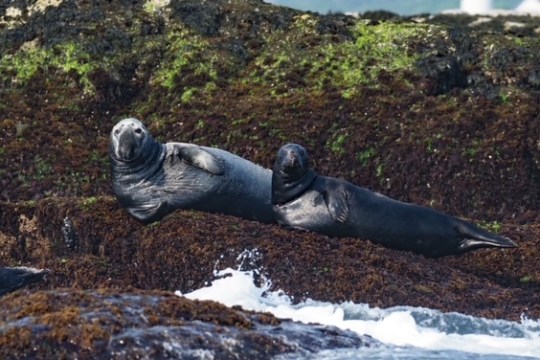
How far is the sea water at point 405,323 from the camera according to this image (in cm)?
1226

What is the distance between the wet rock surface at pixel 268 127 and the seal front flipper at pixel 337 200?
27.1 inches

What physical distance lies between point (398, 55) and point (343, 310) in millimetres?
10595

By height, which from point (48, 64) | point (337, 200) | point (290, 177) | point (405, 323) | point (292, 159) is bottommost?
point (405, 323)

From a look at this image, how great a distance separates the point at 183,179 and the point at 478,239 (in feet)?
11.7

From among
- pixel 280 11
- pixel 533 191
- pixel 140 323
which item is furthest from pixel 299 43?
pixel 140 323

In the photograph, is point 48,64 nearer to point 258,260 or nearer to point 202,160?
point 202,160

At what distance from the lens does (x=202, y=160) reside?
18.1 meters

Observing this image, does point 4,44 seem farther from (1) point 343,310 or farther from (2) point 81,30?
(1) point 343,310

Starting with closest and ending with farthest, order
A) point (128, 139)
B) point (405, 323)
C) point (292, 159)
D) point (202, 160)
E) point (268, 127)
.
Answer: point (405, 323) → point (292, 159) → point (202, 160) → point (128, 139) → point (268, 127)

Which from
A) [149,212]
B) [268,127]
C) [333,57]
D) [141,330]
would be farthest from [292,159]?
[141,330]

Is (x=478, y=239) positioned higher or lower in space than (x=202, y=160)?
lower

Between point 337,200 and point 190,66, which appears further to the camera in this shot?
point 190,66

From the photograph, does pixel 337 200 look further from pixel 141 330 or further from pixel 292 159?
pixel 141 330

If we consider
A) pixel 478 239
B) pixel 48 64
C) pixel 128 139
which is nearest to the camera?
pixel 478 239
